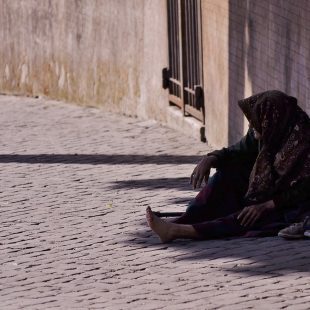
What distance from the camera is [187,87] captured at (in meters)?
14.7

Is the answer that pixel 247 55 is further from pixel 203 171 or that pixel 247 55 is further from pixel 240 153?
pixel 203 171

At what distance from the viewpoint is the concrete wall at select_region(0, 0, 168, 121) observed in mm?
16000

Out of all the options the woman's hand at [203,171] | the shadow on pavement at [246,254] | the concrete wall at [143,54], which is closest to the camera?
the shadow on pavement at [246,254]

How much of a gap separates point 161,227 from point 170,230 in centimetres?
7

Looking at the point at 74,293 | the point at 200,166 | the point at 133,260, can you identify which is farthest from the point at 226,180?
the point at 74,293

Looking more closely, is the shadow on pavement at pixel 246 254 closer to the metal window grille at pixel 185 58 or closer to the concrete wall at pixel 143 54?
the concrete wall at pixel 143 54

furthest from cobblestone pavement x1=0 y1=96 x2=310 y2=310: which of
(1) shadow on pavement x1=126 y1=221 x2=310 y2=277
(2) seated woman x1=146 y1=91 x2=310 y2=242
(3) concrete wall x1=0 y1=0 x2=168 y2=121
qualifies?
(3) concrete wall x1=0 y1=0 x2=168 y2=121

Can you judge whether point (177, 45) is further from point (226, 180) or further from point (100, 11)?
point (226, 180)

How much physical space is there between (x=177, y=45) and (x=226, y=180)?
665 centimetres

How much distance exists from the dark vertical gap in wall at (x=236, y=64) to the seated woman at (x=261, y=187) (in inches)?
148

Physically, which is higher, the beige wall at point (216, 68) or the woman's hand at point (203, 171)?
the beige wall at point (216, 68)

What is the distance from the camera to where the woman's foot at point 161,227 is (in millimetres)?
Answer: 8422

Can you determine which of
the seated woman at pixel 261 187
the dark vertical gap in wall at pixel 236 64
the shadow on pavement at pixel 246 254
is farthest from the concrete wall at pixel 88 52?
the shadow on pavement at pixel 246 254

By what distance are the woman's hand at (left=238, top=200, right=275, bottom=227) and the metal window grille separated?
5696 mm
